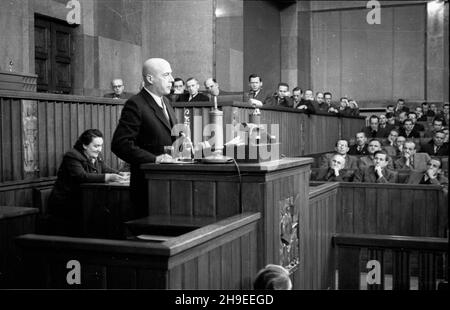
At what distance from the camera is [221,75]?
12.3 metres

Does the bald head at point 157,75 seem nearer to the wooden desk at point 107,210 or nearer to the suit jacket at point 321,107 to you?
the wooden desk at point 107,210

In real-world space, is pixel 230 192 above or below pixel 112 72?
below

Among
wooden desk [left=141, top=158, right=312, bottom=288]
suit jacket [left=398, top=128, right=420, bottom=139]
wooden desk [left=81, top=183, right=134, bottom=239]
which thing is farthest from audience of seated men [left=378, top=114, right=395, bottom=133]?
wooden desk [left=141, top=158, right=312, bottom=288]

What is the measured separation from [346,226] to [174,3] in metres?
6.84

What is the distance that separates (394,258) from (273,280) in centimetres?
182

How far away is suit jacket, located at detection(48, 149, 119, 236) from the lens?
202 inches

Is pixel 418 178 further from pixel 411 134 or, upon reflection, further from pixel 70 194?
pixel 70 194

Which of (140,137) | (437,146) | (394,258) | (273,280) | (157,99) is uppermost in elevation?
(157,99)

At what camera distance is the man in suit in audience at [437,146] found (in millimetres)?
9891

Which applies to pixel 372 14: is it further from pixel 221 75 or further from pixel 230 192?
pixel 230 192

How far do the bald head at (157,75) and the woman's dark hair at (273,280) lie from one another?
1.59 metres

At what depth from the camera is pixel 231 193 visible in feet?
10.7

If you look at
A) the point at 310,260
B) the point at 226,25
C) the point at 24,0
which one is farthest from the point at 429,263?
the point at 226,25

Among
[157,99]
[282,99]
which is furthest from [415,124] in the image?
[157,99]
